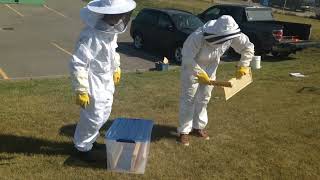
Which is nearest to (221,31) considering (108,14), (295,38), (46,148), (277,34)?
(108,14)

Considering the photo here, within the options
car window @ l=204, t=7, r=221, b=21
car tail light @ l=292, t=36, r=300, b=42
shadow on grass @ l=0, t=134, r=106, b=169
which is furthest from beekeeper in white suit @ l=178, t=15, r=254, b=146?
car window @ l=204, t=7, r=221, b=21

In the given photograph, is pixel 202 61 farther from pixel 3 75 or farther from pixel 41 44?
pixel 41 44

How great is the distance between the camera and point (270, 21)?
17.5m

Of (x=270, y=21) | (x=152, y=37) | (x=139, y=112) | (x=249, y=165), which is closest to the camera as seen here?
(x=249, y=165)

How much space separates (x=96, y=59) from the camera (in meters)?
5.46

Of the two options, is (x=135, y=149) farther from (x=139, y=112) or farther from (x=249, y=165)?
(x=139, y=112)

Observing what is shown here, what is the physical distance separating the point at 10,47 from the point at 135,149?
1189cm

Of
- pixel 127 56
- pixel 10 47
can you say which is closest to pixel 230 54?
pixel 127 56

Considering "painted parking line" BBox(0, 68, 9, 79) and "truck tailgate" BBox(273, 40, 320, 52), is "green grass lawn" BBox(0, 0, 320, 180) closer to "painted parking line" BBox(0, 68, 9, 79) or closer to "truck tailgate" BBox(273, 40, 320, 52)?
"painted parking line" BBox(0, 68, 9, 79)

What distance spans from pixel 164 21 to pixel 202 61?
386 inches

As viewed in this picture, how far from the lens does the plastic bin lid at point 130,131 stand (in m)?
5.52

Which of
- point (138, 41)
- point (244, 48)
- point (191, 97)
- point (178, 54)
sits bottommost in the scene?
point (138, 41)

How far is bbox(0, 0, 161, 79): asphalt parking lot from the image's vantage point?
13091mm

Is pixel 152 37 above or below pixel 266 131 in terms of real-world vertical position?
below
